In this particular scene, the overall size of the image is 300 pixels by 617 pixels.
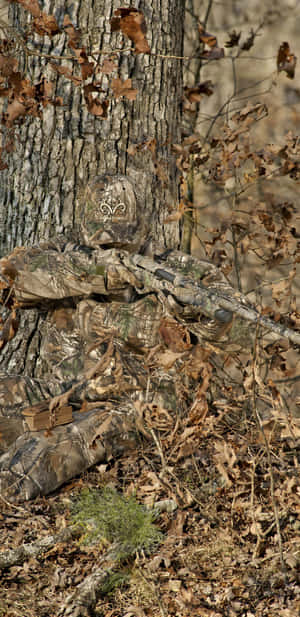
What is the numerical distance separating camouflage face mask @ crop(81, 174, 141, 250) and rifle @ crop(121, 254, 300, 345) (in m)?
0.47

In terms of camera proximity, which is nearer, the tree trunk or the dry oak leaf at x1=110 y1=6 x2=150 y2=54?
the dry oak leaf at x1=110 y1=6 x2=150 y2=54

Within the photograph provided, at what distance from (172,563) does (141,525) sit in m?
0.20

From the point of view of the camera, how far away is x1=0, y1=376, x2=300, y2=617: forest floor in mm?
2115

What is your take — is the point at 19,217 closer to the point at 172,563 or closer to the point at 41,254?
the point at 41,254

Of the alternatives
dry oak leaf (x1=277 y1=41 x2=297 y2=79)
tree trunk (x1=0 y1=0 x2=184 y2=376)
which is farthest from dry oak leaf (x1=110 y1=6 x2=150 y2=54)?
tree trunk (x1=0 y1=0 x2=184 y2=376)

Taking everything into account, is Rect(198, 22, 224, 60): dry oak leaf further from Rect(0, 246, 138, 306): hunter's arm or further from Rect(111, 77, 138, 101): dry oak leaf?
Rect(0, 246, 138, 306): hunter's arm

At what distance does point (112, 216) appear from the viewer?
121 inches

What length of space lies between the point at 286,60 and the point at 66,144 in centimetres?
141

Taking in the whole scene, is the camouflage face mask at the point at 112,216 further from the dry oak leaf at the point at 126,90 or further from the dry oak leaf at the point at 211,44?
the dry oak leaf at the point at 211,44

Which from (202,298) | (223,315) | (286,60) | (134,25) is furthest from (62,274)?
(286,60)

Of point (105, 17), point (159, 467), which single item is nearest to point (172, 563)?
point (159, 467)

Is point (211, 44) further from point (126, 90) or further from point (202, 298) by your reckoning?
point (202, 298)

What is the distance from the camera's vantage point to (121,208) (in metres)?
3.08

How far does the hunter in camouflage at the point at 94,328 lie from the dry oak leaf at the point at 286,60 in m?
1.00
